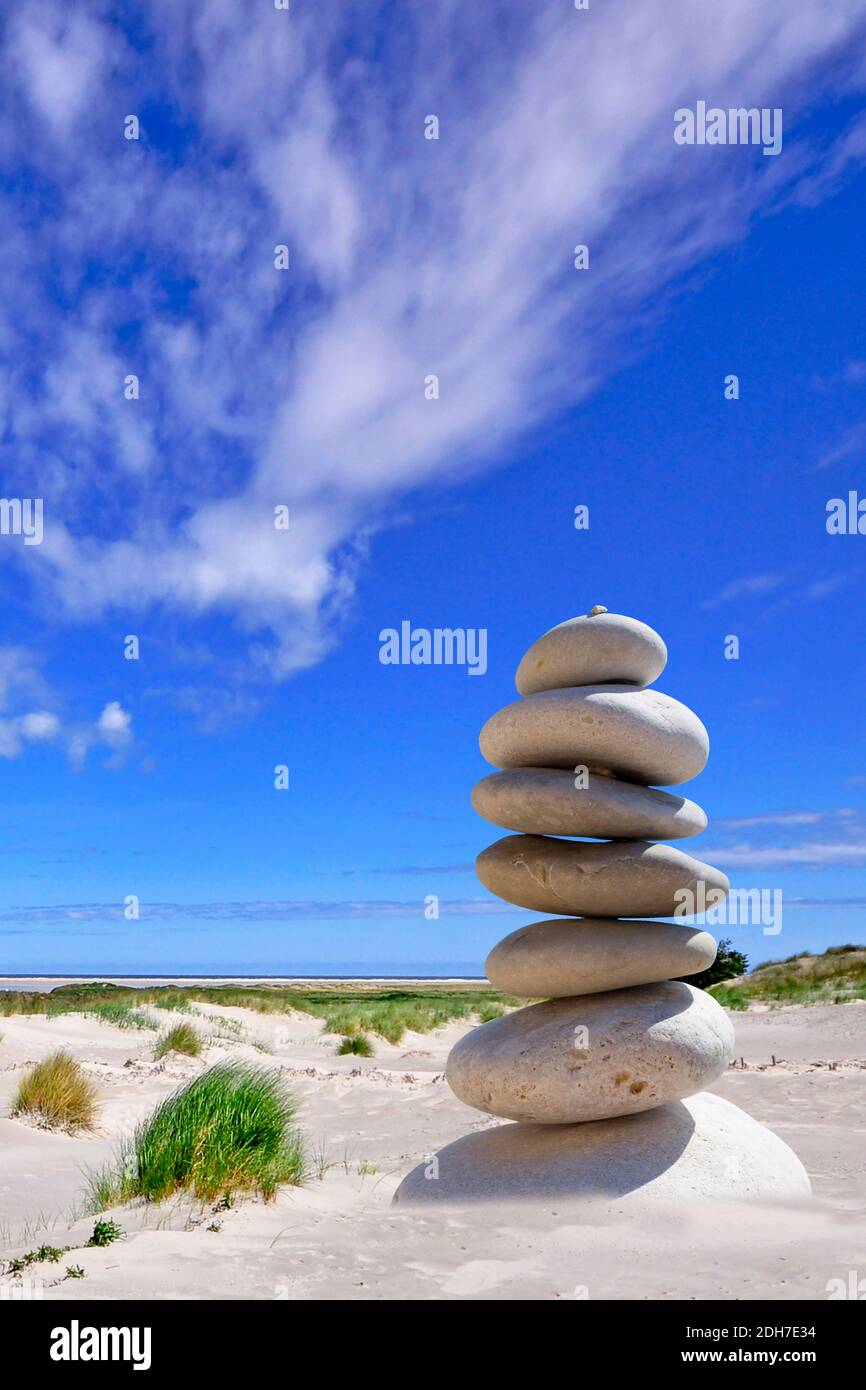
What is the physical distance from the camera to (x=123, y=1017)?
2377 cm

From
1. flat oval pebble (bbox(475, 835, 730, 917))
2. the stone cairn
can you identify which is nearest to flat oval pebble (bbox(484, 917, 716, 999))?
the stone cairn

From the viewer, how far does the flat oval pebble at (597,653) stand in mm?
8750

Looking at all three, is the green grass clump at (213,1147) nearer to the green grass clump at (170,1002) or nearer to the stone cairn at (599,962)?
the stone cairn at (599,962)

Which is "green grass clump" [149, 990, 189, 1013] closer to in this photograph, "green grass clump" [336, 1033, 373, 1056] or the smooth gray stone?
"green grass clump" [336, 1033, 373, 1056]

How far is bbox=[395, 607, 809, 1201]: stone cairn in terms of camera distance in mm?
7645

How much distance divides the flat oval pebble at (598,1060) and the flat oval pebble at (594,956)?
22 centimetres

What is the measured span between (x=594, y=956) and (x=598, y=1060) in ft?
2.58

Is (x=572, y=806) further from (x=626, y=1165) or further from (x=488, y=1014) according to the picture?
(x=488, y=1014)

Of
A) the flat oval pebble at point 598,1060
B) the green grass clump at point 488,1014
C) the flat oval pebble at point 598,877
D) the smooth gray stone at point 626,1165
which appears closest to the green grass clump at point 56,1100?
the smooth gray stone at point 626,1165

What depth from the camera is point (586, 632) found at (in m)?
8.78

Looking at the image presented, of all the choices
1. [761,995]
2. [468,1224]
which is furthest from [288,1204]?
[761,995]

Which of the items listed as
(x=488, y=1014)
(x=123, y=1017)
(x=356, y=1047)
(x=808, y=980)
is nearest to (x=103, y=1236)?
(x=356, y=1047)

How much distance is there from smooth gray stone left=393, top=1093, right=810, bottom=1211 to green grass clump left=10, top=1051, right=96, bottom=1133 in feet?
19.1
